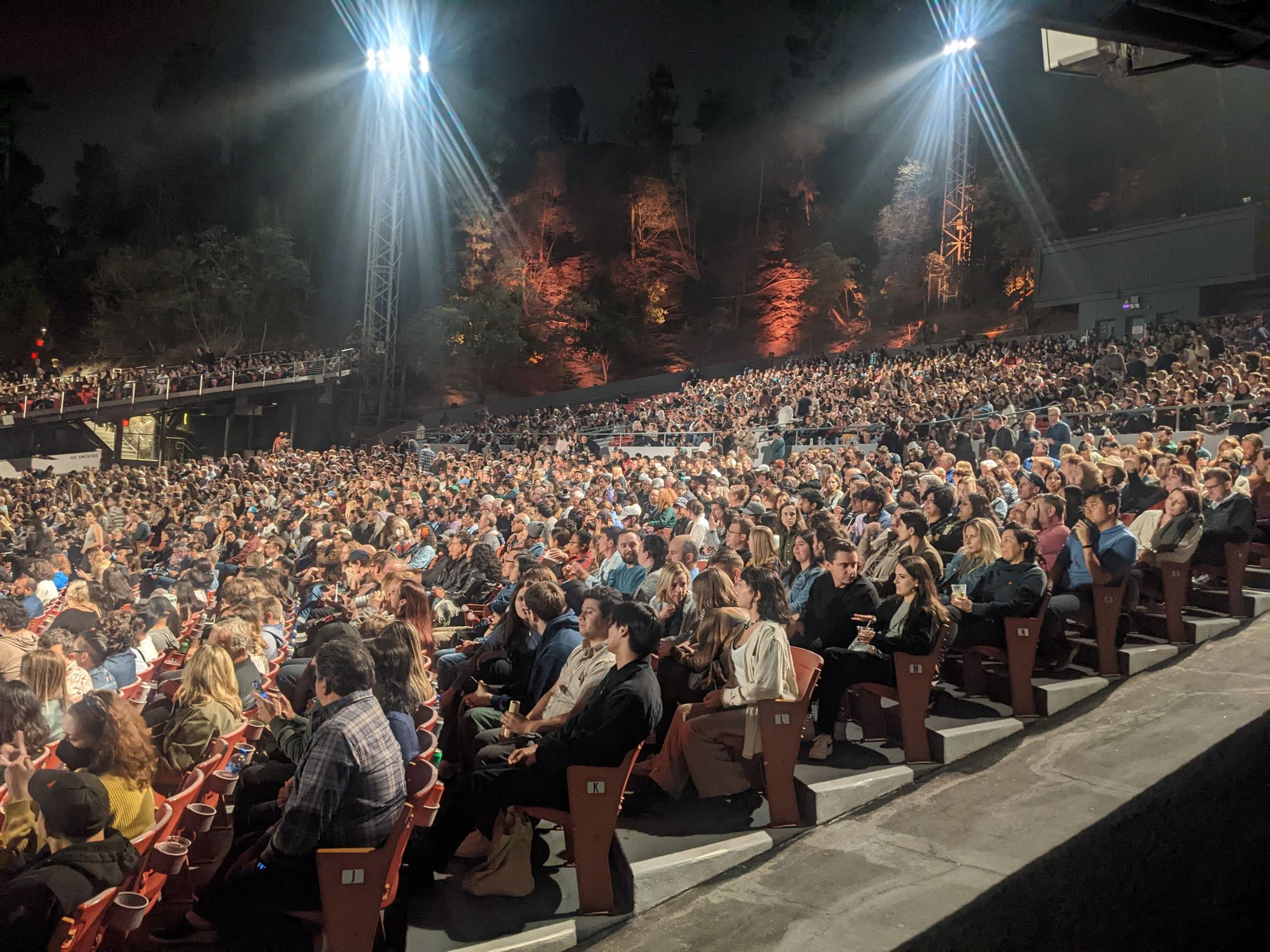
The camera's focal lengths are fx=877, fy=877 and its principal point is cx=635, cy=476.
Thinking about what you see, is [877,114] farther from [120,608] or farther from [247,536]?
[120,608]

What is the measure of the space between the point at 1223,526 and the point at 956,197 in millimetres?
33325

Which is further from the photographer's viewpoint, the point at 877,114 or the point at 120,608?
the point at 877,114

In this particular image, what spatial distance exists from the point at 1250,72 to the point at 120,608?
3203 cm

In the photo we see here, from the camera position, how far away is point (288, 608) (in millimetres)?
7496

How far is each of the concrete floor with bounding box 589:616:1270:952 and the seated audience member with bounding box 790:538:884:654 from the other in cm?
75

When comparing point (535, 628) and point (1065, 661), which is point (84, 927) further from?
point (1065, 661)

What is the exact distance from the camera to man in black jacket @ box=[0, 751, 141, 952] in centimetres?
220

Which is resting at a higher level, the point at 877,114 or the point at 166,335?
the point at 877,114

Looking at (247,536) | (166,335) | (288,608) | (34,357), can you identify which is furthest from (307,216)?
(288,608)

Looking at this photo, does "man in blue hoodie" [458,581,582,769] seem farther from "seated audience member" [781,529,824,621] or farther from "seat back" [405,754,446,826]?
"seated audience member" [781,529,824,621]

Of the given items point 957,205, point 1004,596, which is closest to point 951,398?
point 1004,596

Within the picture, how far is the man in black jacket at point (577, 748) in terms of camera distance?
3039 millimetres

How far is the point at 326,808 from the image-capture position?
257cm

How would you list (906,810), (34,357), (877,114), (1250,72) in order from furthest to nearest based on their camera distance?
1. (877,114)
2. (34,357)
3. (1250,72)
4. (906,810)
